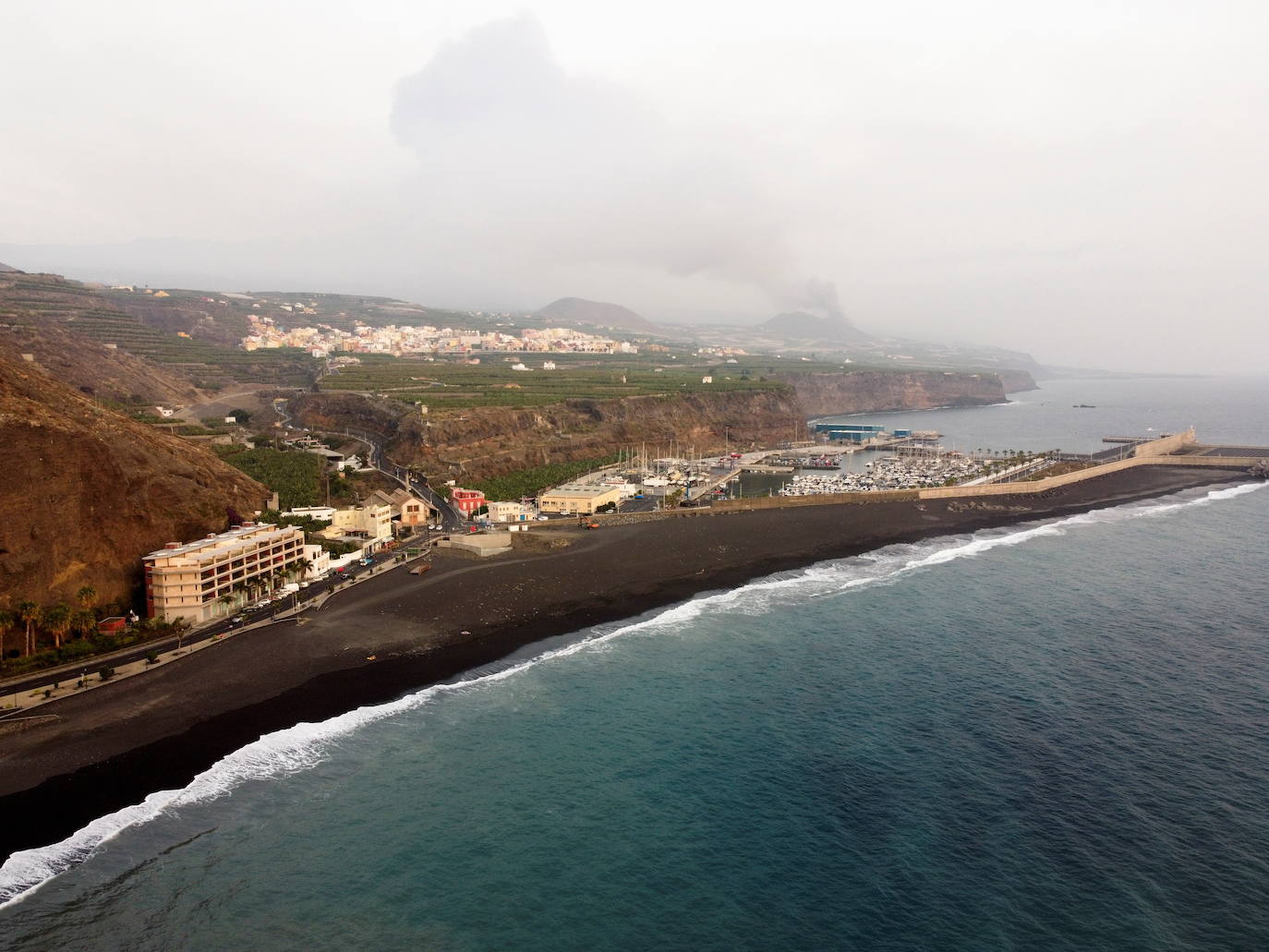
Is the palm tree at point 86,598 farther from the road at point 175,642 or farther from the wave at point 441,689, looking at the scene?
the wave at point 441,689

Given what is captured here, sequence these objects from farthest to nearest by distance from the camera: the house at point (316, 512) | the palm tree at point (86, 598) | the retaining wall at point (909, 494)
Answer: the retaining wall at point (909, 494), the house at point (316, 512), the palm tree at point (86, 598)

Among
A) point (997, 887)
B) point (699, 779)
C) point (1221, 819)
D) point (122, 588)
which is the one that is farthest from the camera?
point (122, 588)

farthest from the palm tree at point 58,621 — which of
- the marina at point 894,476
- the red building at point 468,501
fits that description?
the marina at point 894,476

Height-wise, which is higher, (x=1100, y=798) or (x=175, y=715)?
(x=1100, y=798)

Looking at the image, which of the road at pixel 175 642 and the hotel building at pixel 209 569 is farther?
the hotel building at pixel 209 569

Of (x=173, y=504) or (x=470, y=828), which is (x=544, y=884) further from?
(x=173, y=504)

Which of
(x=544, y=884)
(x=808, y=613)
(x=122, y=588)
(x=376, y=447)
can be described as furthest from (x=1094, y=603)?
(x=376, y=447)

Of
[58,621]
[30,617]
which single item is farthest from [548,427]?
[30,617]
